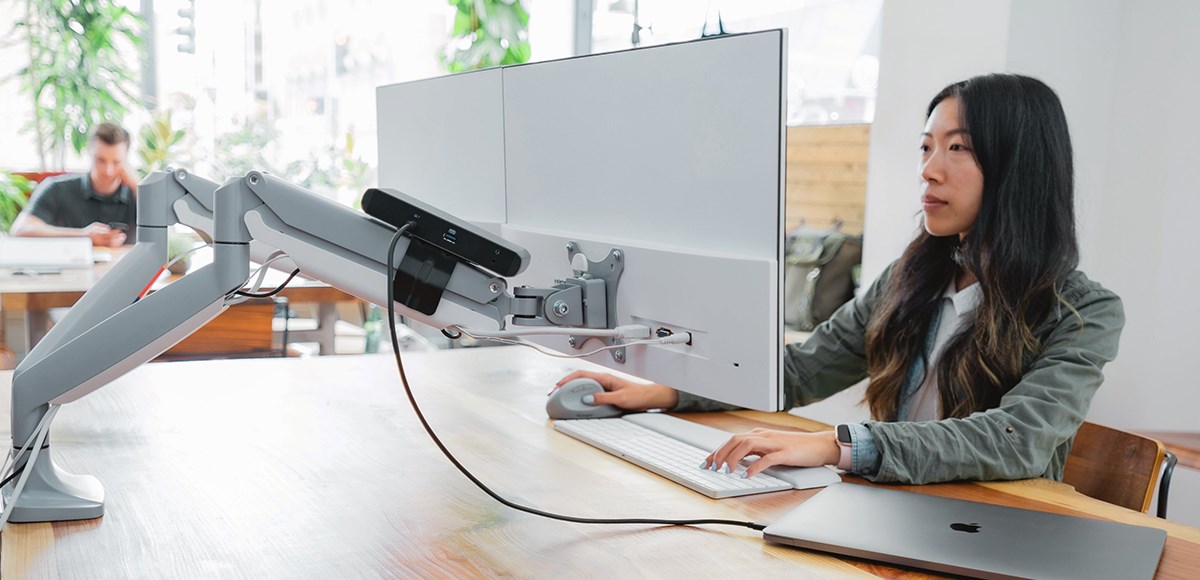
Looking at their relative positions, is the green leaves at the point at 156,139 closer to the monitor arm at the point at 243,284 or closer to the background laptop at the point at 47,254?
the background laptop at the point at 47,254

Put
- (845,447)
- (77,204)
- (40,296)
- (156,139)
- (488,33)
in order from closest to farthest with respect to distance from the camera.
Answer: (845,447) → (40,296) → (77,204) → (156,139) → (488,33)

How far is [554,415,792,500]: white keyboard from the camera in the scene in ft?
4.37

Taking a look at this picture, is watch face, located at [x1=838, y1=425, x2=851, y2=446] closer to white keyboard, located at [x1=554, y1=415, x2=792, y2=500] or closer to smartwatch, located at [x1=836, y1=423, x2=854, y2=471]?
smartwatch, located at [x1=836, y1=423, x2=854, y2=471]

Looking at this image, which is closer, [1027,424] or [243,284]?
[243,284]

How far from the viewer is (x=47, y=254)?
3354 millimetres

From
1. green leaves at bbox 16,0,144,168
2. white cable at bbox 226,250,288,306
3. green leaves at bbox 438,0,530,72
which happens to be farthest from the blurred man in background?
white cable at bbox 226,250,288,306

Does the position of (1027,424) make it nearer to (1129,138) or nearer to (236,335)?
(1129,138)

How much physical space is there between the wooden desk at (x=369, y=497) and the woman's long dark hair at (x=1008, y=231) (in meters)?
0.23

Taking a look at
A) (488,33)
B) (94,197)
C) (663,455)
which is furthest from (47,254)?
(663,455)

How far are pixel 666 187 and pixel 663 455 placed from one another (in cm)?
52

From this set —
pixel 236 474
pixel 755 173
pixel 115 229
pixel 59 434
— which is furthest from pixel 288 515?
pixel 115 229

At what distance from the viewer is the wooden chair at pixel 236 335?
9.18 feet

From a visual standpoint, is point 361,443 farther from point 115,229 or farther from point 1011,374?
point 115,229

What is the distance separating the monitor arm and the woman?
1.39 ft
